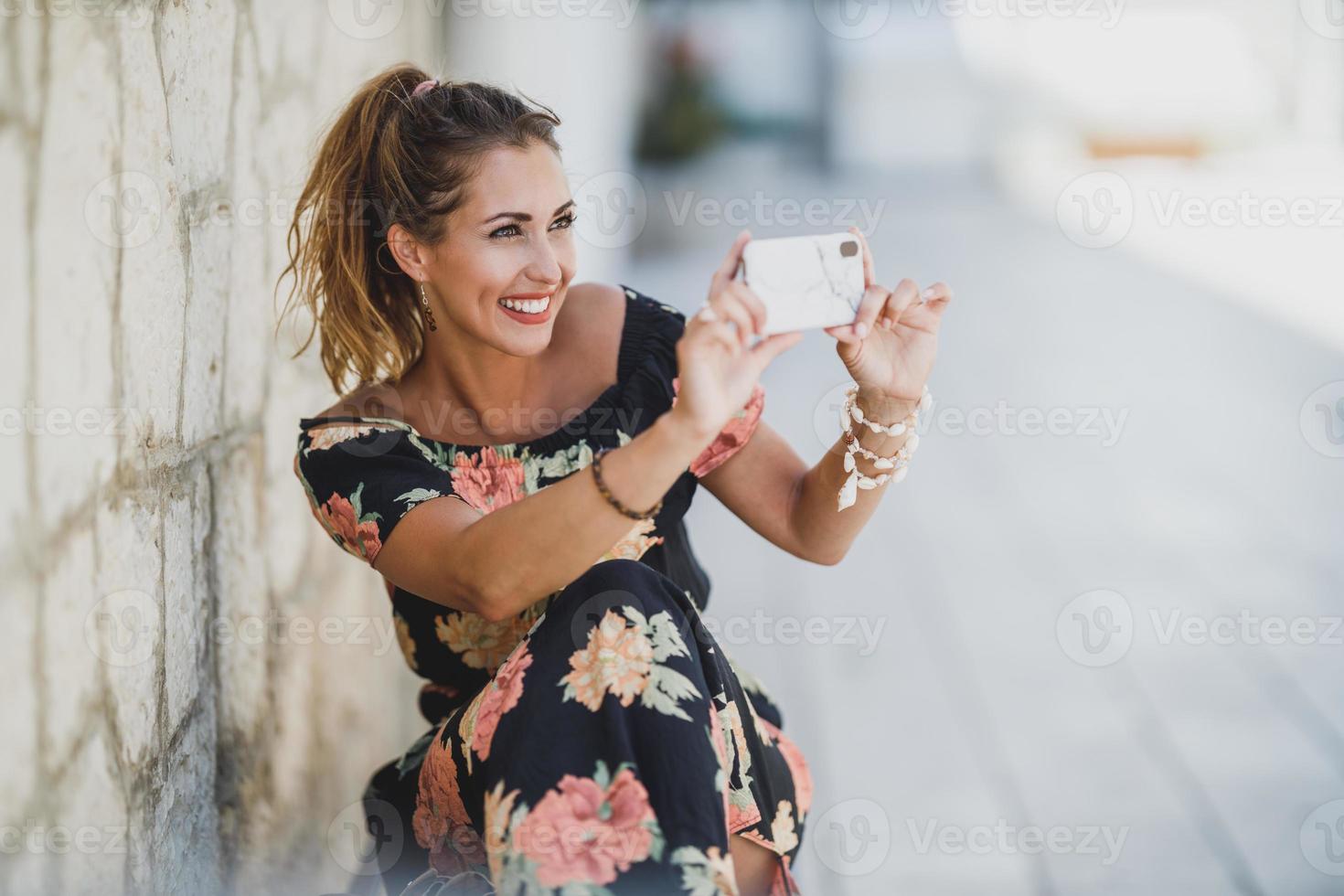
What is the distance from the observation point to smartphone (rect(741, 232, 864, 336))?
3.89 ft

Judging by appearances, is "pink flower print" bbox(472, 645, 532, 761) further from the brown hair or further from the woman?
the brown hair

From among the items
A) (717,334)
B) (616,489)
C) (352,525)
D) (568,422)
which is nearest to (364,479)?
(352,525)

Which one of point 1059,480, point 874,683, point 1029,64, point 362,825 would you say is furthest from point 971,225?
point 362,825

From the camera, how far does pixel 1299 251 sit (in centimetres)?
691

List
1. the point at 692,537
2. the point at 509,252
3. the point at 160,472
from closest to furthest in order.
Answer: the point at 160,472 < the point at 509,252 < the point at 692,537

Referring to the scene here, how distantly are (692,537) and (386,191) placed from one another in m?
2.08

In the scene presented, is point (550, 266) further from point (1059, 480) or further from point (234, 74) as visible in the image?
point (1059, 480)

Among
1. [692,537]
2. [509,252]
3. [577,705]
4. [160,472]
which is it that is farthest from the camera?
[692,537]

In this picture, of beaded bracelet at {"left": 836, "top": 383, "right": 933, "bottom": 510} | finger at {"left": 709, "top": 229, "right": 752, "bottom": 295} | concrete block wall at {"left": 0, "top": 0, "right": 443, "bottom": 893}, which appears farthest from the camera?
beaded bracelet at {"left": 836, "top": 383, "right": 933, "bottom": 510}

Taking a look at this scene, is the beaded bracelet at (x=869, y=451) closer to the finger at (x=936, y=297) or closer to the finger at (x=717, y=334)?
the finger at (x=936, y=297)

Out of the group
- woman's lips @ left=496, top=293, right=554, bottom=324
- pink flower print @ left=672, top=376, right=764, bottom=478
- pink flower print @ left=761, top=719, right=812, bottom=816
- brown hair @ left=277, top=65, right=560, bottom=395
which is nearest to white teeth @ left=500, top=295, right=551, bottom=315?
woman's lips @ left=496, top=293, right=554, bottom=324

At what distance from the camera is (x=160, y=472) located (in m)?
1.39

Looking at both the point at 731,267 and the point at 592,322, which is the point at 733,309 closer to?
the point at 731,267

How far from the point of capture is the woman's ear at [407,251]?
1.54m
